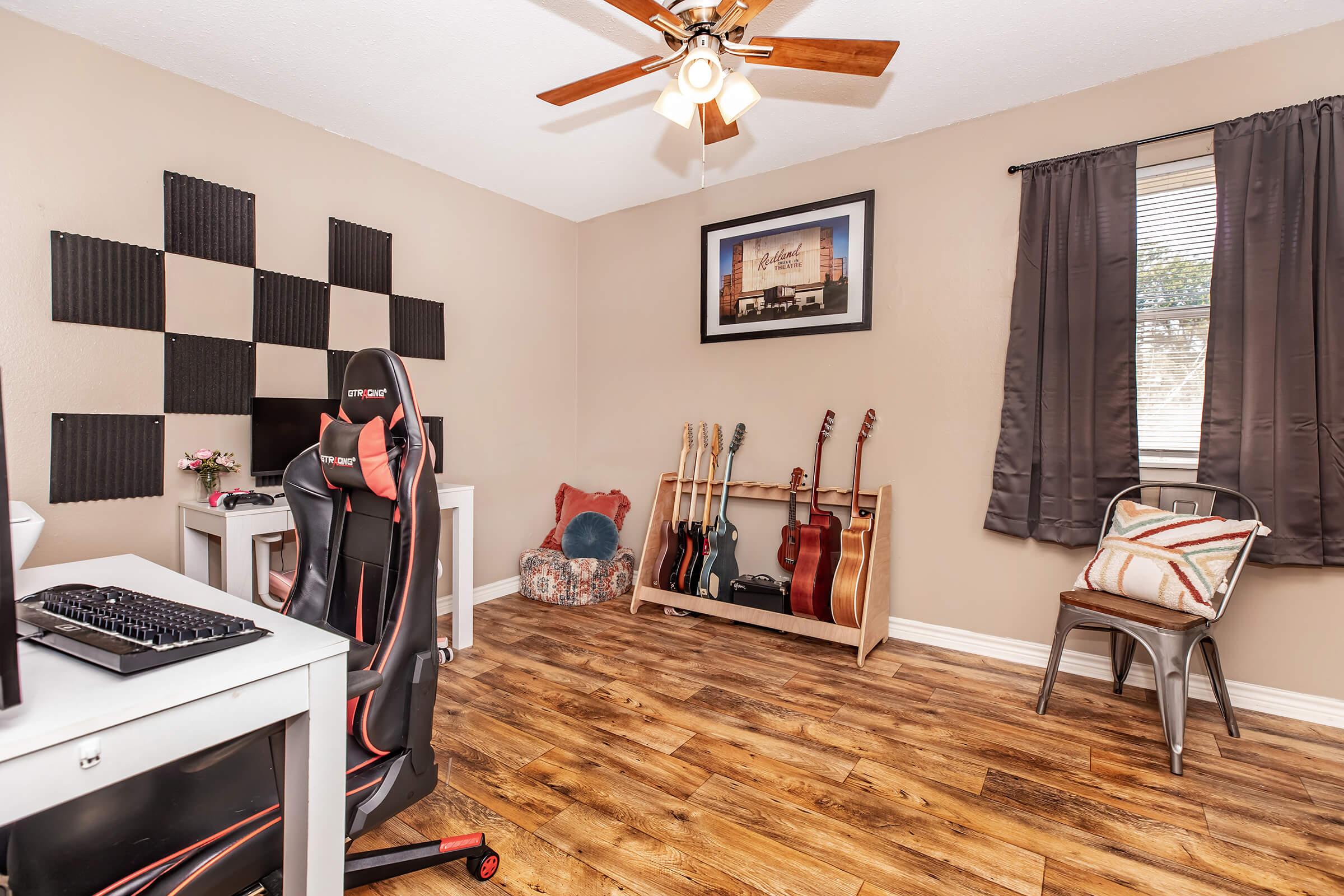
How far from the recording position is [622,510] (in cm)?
422

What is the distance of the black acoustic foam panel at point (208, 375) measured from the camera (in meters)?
2.65

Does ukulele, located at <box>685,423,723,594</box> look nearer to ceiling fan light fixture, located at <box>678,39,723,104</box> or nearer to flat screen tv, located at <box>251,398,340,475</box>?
flat screen tv, located at <box>251,398,340,475</box>

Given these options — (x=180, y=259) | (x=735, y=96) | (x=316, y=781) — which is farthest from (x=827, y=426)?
(x=180, y=259)

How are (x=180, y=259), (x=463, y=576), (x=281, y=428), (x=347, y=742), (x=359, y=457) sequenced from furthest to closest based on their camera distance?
(x=463, y=576)
(x=281, y=428)
(x=180, y=259)
(x=359, y=457)
(x=347, y=742)

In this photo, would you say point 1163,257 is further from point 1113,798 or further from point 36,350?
point 36,350

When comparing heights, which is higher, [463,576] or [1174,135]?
[1174,135]

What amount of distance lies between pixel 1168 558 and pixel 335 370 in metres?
3.67

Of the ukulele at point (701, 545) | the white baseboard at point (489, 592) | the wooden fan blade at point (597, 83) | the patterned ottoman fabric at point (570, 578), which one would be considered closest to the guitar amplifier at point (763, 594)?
the ukulele at point (701, 545)

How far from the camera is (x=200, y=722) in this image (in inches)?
34.0

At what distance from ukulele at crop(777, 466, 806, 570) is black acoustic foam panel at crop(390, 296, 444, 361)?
212cm

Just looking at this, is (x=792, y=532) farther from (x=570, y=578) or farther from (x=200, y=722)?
(x=200, y=722)

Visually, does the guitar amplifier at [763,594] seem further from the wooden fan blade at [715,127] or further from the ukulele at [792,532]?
the wooden fan blade at [715,127]

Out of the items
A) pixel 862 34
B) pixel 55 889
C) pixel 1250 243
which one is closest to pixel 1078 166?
pixel 1250 243

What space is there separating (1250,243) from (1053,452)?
1030mm
